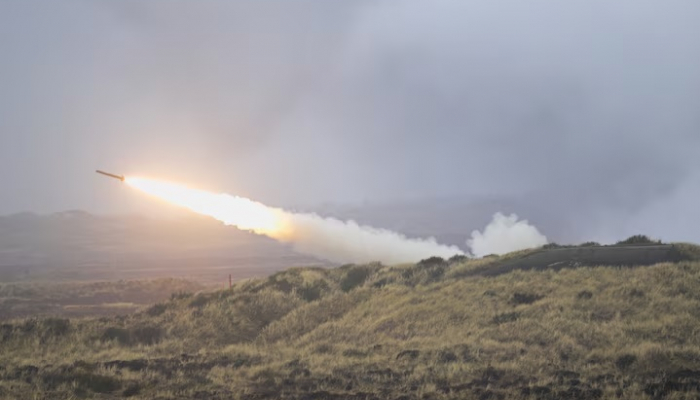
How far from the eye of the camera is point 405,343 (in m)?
22.7

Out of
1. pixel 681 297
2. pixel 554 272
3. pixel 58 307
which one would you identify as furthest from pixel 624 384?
pixel 58 307

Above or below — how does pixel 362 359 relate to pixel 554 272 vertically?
below

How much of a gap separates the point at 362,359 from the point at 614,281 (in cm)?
1323

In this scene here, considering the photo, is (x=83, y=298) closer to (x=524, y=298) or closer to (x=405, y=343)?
(x=405, y=343)

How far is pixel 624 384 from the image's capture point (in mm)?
15852

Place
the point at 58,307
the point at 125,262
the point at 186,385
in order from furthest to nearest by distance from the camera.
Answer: the point at 125,262
the point at 58,307
the point at 186,385

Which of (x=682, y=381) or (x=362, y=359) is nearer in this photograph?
(x=682, y=381)

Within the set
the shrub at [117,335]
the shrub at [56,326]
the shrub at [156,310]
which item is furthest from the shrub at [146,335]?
the shrub at [156,310]

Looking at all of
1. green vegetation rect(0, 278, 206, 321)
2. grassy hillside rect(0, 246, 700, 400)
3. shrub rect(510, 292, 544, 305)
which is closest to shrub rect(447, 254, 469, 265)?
grassy hillside rect(0, 246, 700, 400)

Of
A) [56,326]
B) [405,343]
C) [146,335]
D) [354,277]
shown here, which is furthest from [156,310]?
[405,343]

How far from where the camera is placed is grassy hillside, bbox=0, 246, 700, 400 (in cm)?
1702

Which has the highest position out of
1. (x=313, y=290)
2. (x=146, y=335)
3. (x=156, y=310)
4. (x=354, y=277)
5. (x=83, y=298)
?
(x=354, y=277)

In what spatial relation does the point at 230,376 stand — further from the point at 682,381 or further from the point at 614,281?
the point at 614,281

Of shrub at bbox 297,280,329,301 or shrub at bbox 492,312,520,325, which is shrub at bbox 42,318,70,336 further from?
shrub at bbox 492,312,520,325
